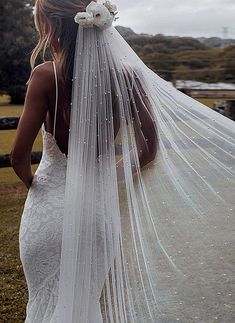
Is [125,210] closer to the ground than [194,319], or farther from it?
farther from it

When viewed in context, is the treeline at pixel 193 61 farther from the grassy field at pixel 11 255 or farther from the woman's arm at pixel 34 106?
the woman's arm at pixel 34 106

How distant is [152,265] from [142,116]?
1.90 feet

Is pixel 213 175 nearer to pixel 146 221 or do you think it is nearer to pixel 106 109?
pixel 146 221

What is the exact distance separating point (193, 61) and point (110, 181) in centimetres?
763

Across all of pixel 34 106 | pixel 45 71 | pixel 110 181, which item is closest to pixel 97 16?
pixel 45 71

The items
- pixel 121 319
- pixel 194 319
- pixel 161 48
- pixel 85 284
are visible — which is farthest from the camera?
pixel 161 48

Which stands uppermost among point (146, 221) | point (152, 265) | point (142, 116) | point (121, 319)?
point (142, 116)

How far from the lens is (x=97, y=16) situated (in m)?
1.83

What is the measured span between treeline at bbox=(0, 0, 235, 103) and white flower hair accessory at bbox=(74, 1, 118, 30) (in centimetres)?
645

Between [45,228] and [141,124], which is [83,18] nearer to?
[141,124]

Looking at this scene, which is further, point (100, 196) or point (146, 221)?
point (146, 221)

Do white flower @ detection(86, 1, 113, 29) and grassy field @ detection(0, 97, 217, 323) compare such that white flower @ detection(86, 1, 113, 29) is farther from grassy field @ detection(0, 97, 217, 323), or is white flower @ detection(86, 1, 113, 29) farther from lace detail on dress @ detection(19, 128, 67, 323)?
grassy field @ detection(0, 97, 217, 323)

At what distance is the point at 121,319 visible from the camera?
6.86 feet

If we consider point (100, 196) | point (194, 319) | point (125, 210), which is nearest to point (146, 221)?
point (125, 210)
